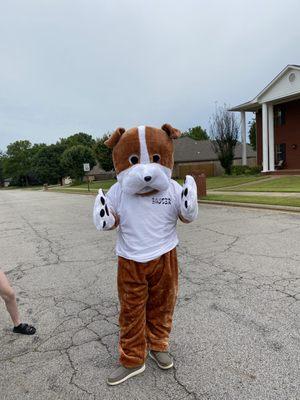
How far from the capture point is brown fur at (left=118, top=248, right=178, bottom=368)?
297 centimetres

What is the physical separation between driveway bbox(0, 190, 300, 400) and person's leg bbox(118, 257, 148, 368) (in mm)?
A: 168

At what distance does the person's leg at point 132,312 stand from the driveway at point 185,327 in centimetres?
17

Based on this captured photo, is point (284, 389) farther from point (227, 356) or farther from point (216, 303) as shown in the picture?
point (216, 303)

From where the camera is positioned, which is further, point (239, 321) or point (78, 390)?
point (239, 321)

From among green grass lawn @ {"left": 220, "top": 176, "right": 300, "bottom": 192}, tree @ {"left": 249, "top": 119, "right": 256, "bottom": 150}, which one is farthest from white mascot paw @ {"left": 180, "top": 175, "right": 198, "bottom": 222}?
tree @ {"left": 249, "top": 119, "right": 256, "bottom": 150}

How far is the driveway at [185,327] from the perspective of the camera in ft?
9.18

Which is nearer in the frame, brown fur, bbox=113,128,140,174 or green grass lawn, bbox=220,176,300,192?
brown fur, bbox=113,128,140,174

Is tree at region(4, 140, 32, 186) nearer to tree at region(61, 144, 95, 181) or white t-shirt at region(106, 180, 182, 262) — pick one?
tree at region(61, 144, 95, 181)

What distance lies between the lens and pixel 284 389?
8.75ft

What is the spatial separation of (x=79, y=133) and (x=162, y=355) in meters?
93.8

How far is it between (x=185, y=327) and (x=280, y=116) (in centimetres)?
3044

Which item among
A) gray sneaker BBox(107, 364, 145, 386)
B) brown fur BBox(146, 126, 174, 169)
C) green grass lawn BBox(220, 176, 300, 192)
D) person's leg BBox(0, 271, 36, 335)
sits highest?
brown fur BBox(146, 126, 174, 169)

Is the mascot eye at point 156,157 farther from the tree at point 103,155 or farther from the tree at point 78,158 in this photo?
the tree at point 78,158

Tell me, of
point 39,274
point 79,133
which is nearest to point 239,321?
point 39,274
